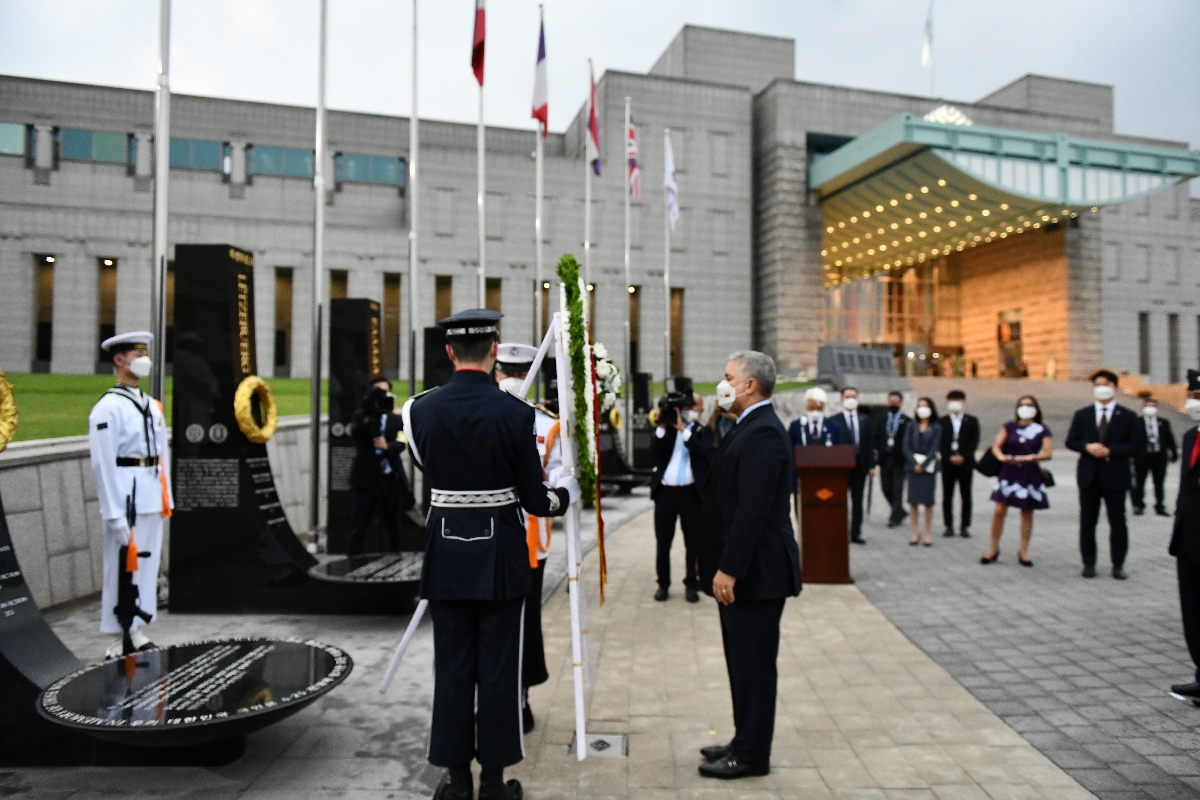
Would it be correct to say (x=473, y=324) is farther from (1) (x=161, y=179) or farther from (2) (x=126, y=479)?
(1) (x=161, y=179)

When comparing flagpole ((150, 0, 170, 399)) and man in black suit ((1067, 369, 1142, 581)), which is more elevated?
flagpole ((150, 0, 170, 399))

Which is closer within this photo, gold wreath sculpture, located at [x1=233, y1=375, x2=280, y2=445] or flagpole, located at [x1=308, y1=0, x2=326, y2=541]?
gold wreath sculpture, located at [x1=233, y1=375, x2=280, y2=445]

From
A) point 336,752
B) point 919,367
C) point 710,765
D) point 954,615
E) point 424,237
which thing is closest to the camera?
point 710,765

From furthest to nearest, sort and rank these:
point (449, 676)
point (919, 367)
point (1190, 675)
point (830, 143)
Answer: point (919, 367), point (830, 143), point (1190, 675), point (449, 676)

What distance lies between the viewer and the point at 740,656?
395 cm

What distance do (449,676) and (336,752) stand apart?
3.56 ft

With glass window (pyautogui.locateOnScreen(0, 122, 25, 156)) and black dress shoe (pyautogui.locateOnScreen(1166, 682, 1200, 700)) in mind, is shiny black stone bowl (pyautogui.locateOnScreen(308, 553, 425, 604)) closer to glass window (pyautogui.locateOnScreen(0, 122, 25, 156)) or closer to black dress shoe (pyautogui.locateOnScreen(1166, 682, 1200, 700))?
black dress shoe (pyautogui.locateOnScreen(1166, 682, 1200, 700))

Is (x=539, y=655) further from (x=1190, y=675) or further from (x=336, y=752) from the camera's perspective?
(x=1190, y=675)

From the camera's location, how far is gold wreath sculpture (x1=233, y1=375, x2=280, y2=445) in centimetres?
707

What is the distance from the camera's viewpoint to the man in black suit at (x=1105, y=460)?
327 inches

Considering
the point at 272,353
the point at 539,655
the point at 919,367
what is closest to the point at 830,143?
the point at 919,367

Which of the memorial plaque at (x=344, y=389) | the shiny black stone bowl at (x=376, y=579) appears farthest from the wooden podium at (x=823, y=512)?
the memorial plaque at (x=344, y=389)

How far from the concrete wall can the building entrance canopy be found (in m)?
34.7

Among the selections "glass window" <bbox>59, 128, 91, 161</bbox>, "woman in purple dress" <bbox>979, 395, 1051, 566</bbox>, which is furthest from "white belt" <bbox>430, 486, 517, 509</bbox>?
"glass window" <bbox>59, 128, 91, 161</bbox>
